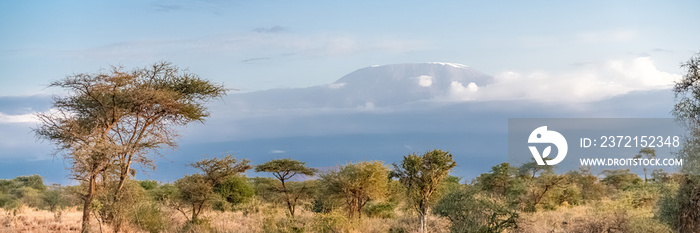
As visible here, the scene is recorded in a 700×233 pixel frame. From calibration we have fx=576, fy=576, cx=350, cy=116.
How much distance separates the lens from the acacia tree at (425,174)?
20.6 meters

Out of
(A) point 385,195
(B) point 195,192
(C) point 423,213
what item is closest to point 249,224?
(B) point 195,192

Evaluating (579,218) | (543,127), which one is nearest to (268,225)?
(579,218)

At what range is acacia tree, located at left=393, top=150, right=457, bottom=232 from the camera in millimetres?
20641

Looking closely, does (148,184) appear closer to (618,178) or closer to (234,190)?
(234,190)

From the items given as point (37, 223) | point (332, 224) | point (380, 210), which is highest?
point (332, 224)

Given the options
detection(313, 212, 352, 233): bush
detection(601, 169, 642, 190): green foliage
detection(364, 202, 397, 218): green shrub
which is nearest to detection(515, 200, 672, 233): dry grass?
detection(313, 212, 352, 233): bush

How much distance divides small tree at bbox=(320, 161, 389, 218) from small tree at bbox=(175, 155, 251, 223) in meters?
4.32

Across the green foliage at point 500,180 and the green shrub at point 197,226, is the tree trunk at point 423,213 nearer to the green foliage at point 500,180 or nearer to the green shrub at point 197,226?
the green shrub at point 197,226

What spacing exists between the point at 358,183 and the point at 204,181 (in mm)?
6637

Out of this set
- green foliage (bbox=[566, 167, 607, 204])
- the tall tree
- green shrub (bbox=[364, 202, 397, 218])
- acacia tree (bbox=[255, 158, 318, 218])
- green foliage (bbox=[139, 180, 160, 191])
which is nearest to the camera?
the tall tree

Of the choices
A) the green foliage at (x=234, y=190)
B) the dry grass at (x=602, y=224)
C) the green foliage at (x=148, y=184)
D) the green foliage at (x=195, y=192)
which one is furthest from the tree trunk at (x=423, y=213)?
the green foliage at (x=148, y=184)

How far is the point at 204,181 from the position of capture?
79.9ft

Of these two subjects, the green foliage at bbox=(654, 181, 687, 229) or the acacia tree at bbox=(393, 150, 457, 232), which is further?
the acacia tree at bbox=(393, 150, 457, 232)

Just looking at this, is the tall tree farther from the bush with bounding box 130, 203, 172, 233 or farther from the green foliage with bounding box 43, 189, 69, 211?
the green foliage with bounding box 43, 189, 69, 211
